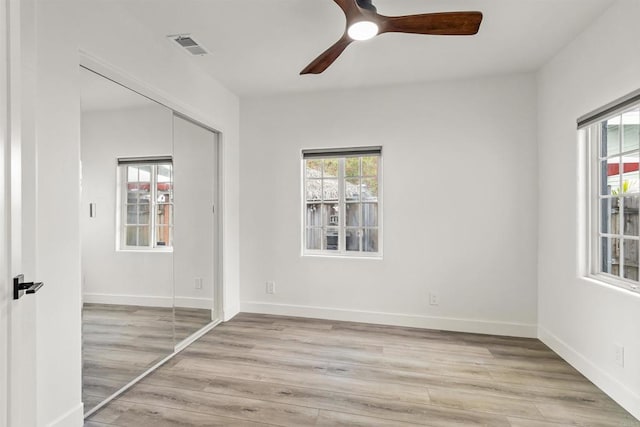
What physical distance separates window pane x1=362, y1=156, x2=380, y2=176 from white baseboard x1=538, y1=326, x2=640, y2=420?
232 centimetres

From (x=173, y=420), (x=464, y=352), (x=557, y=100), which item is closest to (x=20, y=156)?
(x=173, y=420)

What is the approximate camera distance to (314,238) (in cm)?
395

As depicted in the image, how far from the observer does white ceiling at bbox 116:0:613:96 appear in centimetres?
224

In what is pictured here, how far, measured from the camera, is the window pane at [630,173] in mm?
2178

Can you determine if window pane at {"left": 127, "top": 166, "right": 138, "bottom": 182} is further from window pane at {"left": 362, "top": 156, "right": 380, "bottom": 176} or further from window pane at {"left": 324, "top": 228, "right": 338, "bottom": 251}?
window pane at {"left": 362, "top": 156, "right": 380, "bottom": 176}

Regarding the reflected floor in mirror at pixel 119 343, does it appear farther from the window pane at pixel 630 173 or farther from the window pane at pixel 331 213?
the window pane at pixel 630 173

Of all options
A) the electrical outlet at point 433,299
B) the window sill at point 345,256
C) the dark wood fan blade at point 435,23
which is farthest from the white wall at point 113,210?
the electrical outlet at point 433,299

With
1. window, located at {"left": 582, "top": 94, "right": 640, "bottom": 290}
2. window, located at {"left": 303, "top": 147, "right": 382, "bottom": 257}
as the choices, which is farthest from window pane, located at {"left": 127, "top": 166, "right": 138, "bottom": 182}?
window, located at {"left": 582, "top": 94, "right": 640, "bottom": 290}

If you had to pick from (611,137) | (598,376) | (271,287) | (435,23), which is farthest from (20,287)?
(611,137)

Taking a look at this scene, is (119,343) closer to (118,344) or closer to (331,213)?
(118,344)

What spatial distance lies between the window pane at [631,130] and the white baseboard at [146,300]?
3.65m

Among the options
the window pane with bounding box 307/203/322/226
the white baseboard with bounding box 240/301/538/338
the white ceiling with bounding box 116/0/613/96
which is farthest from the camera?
the window pane with bounding box 307/203/322/226

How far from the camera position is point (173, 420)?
197 centimetres

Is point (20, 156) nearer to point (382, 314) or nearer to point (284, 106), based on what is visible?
point (284, 106)
